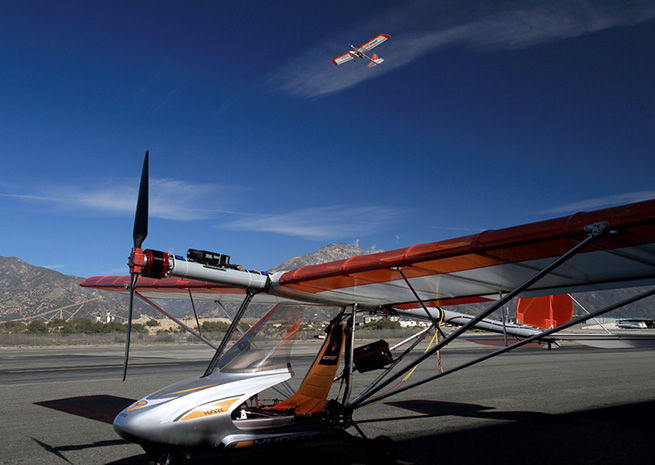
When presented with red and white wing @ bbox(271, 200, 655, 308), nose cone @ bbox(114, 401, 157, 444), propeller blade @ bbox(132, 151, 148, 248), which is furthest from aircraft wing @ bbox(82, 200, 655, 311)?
nose cone @ bbox(114, 401, 157, 444)

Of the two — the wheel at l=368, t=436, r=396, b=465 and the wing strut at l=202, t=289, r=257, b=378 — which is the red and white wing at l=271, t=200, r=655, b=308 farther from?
the wheel at l=368, t=436, r=396, b=465

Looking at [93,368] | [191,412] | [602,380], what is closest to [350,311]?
[191,412]

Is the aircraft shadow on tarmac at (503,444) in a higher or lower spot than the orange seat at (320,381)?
lower

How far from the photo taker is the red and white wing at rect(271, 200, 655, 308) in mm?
4805

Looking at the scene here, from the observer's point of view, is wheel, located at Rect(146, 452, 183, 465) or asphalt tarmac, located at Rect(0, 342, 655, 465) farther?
asphalt tarmac, located at Rect(0, 342, 655, 465)

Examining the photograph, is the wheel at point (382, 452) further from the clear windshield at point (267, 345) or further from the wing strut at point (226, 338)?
the wing strut at point (226, 338)

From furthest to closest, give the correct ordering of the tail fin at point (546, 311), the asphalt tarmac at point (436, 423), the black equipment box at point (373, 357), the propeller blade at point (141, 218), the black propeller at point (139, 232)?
the tail fin at point (546, 311), the black equipment box at point (373, 357), the asphalt tarmac at point (436, 423), the propeller blade at point (141, 218), the black propeller at point (139, 232)

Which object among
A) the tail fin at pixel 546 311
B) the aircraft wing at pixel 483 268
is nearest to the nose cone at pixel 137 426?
the aircraft wing at pixel 483 268

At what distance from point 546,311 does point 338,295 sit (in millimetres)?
6159

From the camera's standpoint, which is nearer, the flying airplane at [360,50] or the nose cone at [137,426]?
the nose cone at [137,426]

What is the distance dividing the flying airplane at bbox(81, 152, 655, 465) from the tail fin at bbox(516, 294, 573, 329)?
344 cm

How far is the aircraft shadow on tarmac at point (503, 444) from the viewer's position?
19.2 feet

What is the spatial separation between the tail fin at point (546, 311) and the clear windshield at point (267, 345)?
6873 millimetres

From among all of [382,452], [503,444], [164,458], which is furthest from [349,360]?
[164,458]
